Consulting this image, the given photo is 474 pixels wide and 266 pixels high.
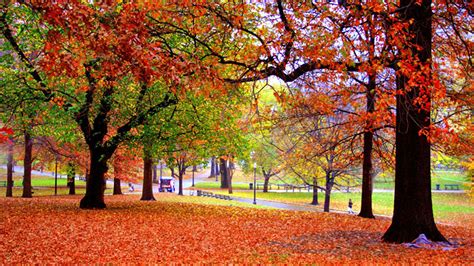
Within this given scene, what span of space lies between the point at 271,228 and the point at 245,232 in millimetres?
1085

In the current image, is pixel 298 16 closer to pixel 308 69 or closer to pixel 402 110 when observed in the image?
pixel 308 69

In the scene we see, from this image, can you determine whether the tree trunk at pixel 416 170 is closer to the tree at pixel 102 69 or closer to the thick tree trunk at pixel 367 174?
the tree at pixel 102 69

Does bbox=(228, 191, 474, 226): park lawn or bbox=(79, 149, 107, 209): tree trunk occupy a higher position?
bbox=(79, 149, 107, 209): tree trunk

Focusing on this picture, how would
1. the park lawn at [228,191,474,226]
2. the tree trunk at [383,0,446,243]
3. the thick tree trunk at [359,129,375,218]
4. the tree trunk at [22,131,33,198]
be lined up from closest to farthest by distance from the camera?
the tree trunk at [383,0,446,243] → the thick tree trunk at [359,129,375,218] → the tree trunk at [22,131,33,198] → the park lawn at [228,191,474,226]

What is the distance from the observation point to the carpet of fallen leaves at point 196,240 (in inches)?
323

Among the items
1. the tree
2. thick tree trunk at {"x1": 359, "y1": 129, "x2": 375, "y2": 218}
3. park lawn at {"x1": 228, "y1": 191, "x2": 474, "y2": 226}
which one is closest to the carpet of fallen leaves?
thick tree trunk at {"x1": 359, "y1": 129, "x2": 375, "y2": 218}

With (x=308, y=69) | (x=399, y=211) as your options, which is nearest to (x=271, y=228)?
(x=399, y=211)

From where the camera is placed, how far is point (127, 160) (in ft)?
108

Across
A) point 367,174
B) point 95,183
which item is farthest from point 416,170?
point 95,183

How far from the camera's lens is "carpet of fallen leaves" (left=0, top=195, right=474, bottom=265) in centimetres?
820

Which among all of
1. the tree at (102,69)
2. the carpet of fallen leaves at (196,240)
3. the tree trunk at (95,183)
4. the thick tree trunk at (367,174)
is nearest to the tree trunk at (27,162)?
the tree trunk at (95,183)

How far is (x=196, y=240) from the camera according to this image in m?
10.5

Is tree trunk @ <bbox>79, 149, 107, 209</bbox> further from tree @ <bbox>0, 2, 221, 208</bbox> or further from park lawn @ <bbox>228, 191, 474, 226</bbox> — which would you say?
park lawn @ <bbox>228, 191, 474, 226</bbox>

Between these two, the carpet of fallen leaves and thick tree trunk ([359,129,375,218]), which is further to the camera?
thick tree trunk ([359,129,375,218])
